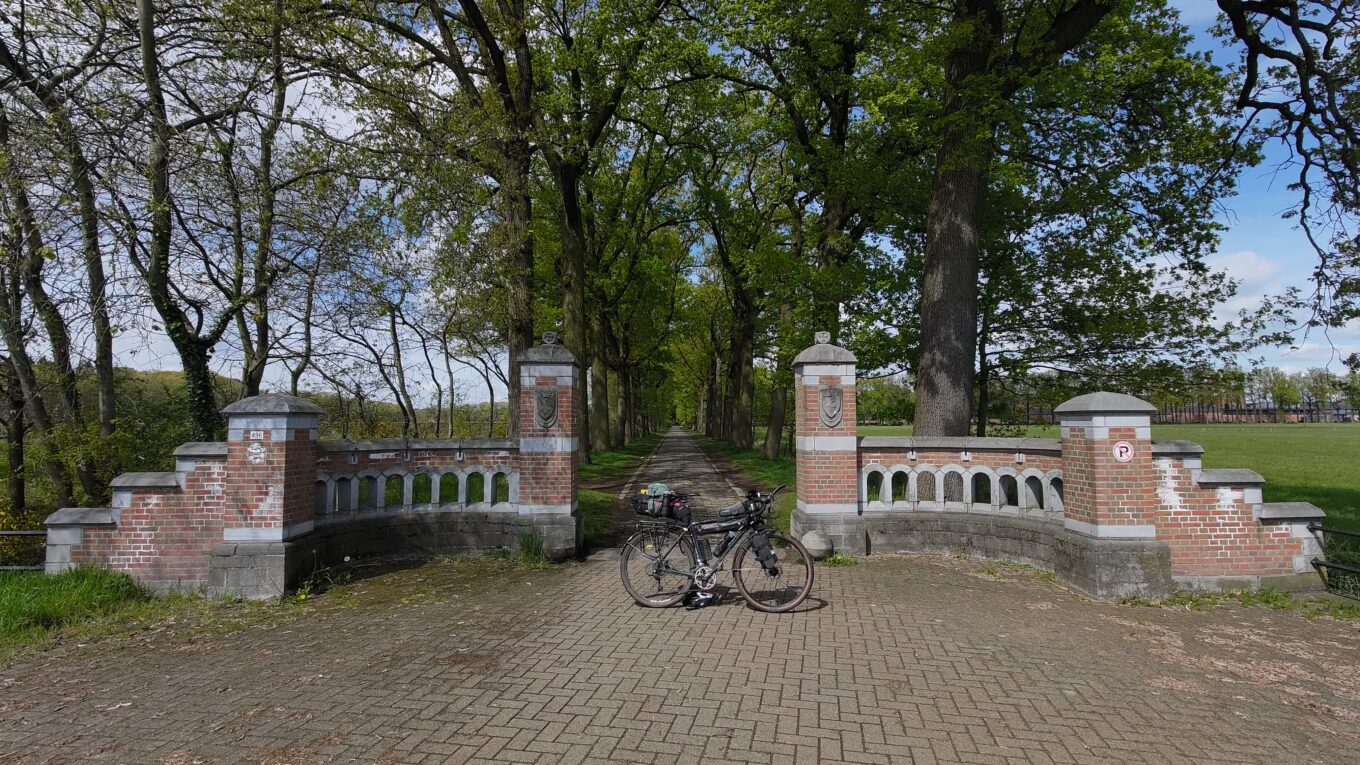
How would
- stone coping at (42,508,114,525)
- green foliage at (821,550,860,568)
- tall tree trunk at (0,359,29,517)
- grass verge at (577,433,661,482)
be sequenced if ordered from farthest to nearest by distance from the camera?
grass verge at (577,433,661,482)
tall tree trunk at (0,359,29,517)
green foliage at (821,550,860,568)
stone coping at (42,508,114,525)

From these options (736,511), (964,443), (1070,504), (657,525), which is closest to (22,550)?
(657,525)

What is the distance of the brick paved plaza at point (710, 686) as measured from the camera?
126 inches

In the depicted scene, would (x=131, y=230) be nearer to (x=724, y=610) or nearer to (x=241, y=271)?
(x=241, y=271)

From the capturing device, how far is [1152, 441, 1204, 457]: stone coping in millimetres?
5918

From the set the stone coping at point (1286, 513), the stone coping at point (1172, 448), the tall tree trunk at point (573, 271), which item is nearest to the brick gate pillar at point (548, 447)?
the stone coping at point (1172, 448)

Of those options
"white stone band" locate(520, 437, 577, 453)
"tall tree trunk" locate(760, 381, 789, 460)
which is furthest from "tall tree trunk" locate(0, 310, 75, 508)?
"tall tree trunk" locate(760, 381, 789, 460)

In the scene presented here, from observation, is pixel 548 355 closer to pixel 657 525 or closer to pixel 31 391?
pixel 657 525

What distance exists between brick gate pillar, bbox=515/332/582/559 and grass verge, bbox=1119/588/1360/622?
5696 millimetres

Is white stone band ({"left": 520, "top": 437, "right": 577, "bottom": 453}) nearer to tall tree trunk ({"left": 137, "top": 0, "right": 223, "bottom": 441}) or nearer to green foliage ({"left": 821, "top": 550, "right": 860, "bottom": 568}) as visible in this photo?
green foliage ({"left": 821, "top": 550, "right": 860, "bottom": 568})

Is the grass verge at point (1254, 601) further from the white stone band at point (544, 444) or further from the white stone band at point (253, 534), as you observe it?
the white stone band at point (253, 534)

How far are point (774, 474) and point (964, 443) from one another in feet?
30.1

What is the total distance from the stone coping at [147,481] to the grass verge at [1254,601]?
29.6 feet

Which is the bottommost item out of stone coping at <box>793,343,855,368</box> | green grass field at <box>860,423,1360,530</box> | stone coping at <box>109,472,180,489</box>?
green grass field at <box>860,423,1360,530</box>

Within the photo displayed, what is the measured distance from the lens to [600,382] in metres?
23.4
